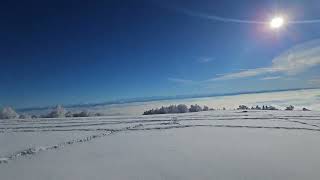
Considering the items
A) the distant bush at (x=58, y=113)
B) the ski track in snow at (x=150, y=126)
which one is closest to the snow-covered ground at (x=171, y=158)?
the ski track in snow at (x=150, y=126)

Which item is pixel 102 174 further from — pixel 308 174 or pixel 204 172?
pixel 308 174

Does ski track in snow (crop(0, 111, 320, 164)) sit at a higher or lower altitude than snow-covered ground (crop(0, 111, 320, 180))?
higher

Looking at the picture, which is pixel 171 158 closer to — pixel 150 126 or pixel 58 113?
pixel 150 126

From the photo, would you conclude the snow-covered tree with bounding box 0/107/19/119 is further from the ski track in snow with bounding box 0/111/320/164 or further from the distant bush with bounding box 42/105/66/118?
the ski track in snow with bounding box 0/111/320/164

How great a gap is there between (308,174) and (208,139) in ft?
14.0

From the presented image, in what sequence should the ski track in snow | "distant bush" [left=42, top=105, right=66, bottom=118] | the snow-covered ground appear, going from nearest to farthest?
the snow-covered ground < the ski track in snow < "distant bush" [left=42, top=105, right=66, bottom=118]

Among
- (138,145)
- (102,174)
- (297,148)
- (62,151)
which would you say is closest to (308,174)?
(297,148)

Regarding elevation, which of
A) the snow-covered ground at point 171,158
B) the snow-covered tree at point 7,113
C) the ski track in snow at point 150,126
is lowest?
the snow-covered ground at point 171,158

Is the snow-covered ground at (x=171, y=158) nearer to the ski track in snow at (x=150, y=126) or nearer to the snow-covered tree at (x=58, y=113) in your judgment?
the ski track in snow at (x=150, y=126)

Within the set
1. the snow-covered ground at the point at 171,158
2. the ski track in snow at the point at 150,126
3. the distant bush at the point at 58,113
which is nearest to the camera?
the snow-covered ground at the point at 171,158

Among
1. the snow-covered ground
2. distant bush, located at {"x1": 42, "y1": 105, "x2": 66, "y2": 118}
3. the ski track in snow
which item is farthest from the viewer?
distant bush, located at {"x1": 42, "y1": 105, "x2": 66, "y2": 118}

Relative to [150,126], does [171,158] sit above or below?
below

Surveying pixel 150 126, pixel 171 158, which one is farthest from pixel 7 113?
pixel 171 158

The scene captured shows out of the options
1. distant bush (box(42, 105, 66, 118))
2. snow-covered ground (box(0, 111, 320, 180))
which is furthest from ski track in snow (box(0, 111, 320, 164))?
distant bush (box(42, 105, 66, 118))
